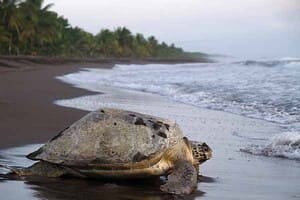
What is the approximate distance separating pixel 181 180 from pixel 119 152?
0.56 m

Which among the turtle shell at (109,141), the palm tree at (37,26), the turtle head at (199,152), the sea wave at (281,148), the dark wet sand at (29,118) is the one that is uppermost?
the palm tree at (37,26)

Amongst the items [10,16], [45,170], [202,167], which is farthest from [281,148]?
[10,16]

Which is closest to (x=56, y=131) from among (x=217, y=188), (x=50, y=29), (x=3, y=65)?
(x=217, y=188)

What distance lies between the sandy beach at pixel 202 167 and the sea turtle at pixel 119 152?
0.41 ft

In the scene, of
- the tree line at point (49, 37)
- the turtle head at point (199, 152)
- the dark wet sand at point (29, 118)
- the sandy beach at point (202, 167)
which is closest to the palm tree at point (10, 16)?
the tree line at point (49, 37)

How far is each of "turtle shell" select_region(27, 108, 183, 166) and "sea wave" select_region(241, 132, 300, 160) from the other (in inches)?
77.4

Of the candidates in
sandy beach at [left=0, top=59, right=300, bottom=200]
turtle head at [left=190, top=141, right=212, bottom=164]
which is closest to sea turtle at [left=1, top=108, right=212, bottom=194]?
sandy beach at [left=0, top=59, right=300, bottom=200]

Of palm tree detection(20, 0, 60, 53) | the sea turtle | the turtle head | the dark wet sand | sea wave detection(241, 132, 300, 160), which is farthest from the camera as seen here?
palm tree detection(20, 0, 60, 53)

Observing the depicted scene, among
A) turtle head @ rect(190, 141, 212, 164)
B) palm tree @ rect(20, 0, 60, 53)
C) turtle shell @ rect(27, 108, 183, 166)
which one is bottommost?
turtle head @ rect(190, 141, 212, 164)

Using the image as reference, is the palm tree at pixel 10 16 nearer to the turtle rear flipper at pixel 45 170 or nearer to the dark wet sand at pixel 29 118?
the dark wet sand at pixel 29 118

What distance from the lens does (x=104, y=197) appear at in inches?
159

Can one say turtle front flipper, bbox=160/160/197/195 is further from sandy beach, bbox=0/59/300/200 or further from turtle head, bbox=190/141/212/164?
turtle head, bbox=190/141/212/164

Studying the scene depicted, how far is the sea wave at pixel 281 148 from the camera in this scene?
6234 millimetres

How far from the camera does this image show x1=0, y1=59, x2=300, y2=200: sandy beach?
426 centimetres
